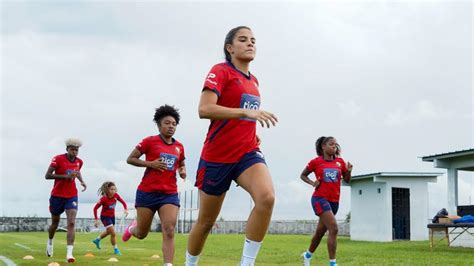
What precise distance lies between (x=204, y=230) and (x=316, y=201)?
499 cm

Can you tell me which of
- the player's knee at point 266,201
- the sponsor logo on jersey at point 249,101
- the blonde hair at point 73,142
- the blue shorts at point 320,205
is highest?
the blonde hair at point 73,142

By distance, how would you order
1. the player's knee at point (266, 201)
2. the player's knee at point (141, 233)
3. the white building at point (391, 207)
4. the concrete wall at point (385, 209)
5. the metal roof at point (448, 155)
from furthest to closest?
the white building at point (391, 207) < the concrete wall at point (385, 209) < the metal roof at point (448, 155) < the player's knee at point (141, 233) < the player's knee at point (266, 201)

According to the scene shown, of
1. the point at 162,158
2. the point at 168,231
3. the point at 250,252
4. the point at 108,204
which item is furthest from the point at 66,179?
the point at 250,252

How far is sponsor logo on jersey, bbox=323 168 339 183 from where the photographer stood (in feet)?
37.2

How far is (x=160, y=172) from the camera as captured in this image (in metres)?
9.83

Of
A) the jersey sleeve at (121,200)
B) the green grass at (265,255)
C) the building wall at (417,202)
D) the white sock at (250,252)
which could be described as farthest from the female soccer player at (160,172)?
the building wall at (417,202)

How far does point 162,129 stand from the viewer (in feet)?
33.2

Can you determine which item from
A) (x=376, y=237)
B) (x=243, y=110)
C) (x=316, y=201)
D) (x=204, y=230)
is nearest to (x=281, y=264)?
(x=316, y=201)

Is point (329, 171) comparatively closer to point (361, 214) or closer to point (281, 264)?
point (281, 264)

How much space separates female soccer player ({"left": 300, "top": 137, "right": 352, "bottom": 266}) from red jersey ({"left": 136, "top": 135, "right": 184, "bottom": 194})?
261 cm

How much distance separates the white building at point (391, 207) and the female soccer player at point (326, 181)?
2588 centimetres

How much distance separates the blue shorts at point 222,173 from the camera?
616 cm

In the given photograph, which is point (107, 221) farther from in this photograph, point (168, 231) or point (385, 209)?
point (385, 209)

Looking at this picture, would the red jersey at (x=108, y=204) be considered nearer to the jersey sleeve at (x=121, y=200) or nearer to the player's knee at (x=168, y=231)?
the jersey sleeve at (x=121, y=200)
